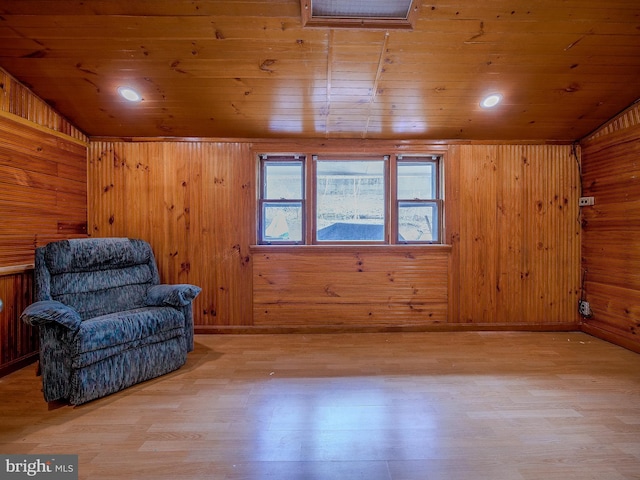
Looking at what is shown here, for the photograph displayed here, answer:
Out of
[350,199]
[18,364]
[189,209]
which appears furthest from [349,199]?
[18,364]

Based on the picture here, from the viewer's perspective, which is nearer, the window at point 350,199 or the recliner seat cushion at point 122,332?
the recliner seat cushion at point 122,332

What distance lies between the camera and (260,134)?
3363 mm

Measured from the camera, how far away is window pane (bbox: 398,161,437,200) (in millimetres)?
3611

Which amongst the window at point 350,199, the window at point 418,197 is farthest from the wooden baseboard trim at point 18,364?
the window at point 418,197

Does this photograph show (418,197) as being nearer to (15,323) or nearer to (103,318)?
(103,318)

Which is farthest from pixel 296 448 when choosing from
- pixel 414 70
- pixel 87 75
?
pixel 87 75

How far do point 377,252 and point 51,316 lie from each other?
2.80 m

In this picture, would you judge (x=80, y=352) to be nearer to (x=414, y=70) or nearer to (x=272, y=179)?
(x=272, y=179)

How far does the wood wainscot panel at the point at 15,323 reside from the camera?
A: 2453 mm

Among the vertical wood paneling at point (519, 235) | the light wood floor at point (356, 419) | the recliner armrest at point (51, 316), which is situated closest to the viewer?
the light wood floor at point (356, 419)

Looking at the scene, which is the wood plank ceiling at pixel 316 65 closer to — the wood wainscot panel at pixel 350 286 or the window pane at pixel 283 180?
the window pane at pixel 283 180

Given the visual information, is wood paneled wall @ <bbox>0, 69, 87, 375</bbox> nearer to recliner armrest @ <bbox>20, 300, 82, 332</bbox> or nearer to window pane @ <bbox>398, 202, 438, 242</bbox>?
recliner armrest @ <bbox>20, 300, 82, 332</bbox>

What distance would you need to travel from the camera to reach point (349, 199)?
11.8 feet

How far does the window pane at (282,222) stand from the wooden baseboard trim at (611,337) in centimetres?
330
